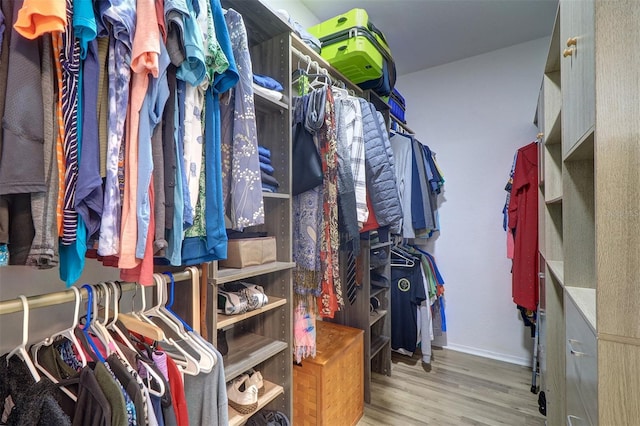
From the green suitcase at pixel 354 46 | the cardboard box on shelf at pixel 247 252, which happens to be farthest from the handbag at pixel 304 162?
the green suitcase at pixel 354 46

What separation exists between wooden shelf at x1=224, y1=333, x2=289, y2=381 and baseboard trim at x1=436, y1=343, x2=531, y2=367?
2.29 metres

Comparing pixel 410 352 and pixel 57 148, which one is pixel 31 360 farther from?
pixel 410 352

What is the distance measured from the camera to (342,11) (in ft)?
7.59

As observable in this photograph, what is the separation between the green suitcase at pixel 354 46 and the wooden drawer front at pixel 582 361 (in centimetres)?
155

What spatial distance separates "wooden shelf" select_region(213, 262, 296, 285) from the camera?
3.62 ft

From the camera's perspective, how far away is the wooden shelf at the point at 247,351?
1197 mm

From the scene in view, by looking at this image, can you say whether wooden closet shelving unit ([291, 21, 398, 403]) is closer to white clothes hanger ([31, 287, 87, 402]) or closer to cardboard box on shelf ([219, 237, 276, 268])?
cardboard box on shelf ([219, 237, 276, 268])

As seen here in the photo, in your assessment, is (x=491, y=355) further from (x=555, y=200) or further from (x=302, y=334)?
(x=302, y=334)

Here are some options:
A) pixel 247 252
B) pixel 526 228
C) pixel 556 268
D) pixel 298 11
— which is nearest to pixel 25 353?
pixel 247 252

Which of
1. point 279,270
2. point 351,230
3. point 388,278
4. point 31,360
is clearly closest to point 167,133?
point 31,360

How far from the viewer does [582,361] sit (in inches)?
33.4

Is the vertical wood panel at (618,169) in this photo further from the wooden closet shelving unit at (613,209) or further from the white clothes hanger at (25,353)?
the white clothes hanger at (25,353)

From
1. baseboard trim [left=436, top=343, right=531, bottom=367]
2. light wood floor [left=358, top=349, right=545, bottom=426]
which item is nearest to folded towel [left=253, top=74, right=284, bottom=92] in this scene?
light wood floor [left=358, top=349, right=545, bottom=426]

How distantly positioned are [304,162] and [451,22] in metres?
1.89
